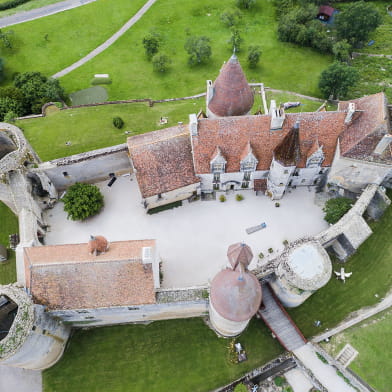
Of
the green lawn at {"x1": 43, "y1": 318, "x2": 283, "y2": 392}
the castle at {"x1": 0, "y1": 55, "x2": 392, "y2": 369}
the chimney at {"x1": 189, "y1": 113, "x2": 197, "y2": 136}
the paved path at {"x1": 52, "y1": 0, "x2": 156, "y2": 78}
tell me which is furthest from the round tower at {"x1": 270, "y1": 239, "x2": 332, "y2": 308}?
the paved path at {"x1": 52, "y1": 0, "x2": 156, "y2": 78}

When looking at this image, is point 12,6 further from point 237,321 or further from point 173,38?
point 237,321

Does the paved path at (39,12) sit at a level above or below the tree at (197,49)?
above

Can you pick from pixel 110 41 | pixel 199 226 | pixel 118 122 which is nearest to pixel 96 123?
pixel 118 122

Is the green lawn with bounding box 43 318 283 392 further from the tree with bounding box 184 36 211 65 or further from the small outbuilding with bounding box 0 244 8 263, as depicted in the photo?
the tree with bounding box 184 36 211 65

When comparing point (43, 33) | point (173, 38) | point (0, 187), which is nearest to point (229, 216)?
point (0, 187)

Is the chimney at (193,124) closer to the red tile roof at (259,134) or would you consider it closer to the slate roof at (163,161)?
the red tile roof at (259,134)

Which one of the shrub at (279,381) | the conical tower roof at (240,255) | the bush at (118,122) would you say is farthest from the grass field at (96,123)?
the shrub at (279,381)

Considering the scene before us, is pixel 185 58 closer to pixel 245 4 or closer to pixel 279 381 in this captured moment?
pixel 245 4
